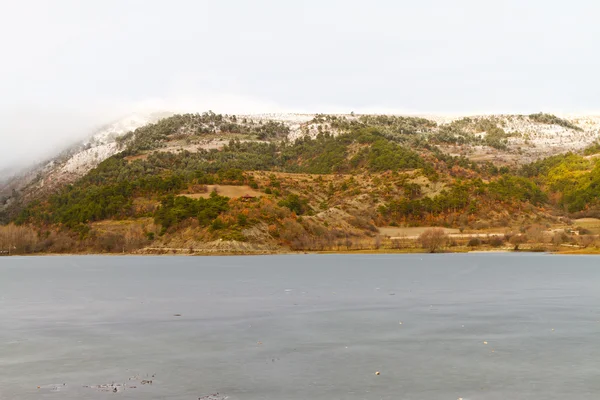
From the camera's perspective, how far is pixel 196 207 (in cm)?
19600

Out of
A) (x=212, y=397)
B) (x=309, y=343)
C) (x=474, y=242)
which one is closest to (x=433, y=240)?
(x=474, y=242)

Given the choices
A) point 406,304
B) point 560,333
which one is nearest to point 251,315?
point 406,304

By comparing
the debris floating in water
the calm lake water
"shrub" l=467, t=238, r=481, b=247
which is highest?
the debris floating in water

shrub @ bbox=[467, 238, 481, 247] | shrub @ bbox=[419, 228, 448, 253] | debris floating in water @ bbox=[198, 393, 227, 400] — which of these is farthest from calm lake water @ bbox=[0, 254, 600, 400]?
shrub @ bbox=[467, 238, 481, 247]

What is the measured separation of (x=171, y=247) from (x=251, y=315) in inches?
5692

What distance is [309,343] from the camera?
134 ft

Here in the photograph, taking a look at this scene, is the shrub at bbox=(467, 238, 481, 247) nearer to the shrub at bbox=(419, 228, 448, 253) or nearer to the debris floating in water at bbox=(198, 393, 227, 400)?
the shrub at bbox=(419, 228, 448, 253)

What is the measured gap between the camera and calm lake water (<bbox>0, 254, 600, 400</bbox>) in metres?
29.5

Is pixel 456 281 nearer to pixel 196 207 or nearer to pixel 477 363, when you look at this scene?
pixel 477 363

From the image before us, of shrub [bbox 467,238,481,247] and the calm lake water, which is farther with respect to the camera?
shrub [bbox 467,238,481,247]

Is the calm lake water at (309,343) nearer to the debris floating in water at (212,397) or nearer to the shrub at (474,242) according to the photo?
the debris floating in water at (212,397)

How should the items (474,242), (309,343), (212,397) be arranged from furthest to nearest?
1. (474,242)
2. (309,343)
3. (212,397)

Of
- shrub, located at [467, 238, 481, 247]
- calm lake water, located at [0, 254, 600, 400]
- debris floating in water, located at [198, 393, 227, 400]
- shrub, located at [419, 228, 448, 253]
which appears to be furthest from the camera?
shrub, located at [467, 238, 481, 247]

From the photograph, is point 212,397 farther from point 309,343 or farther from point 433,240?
point 433,240
